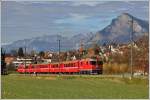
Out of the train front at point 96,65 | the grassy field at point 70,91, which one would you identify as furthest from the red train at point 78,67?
the grassy field at point 70,91

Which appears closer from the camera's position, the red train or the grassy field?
the grassy field

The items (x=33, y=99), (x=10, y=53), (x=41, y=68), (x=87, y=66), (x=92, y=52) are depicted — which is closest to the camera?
(x=33, y=99)

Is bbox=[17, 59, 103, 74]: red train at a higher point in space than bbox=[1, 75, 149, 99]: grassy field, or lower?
lower

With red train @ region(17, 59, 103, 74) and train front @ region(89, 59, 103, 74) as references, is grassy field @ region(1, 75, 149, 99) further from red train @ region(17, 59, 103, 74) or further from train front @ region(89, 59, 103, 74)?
train front @ region(89, 59, 103, 74)

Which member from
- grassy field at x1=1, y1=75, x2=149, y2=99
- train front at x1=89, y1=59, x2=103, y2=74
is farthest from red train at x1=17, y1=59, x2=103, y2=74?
grassy field at x1=1, y1=75, x2=149, y2=99

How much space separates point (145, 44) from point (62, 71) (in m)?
12.6

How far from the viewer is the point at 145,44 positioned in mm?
43188

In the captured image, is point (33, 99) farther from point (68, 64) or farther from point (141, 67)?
point (68, 64)

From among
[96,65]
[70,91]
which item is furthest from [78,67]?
[70,91]

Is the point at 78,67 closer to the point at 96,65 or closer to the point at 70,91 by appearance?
the point at 96,65

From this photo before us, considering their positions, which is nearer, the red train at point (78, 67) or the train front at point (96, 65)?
the red train at point (78, 67)

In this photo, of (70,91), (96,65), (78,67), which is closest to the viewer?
(70,91)

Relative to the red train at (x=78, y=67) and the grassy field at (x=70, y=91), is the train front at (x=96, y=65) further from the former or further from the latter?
the grassy field at (x=70, y=91)

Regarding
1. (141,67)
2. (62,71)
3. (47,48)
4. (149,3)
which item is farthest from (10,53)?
(149,3)
